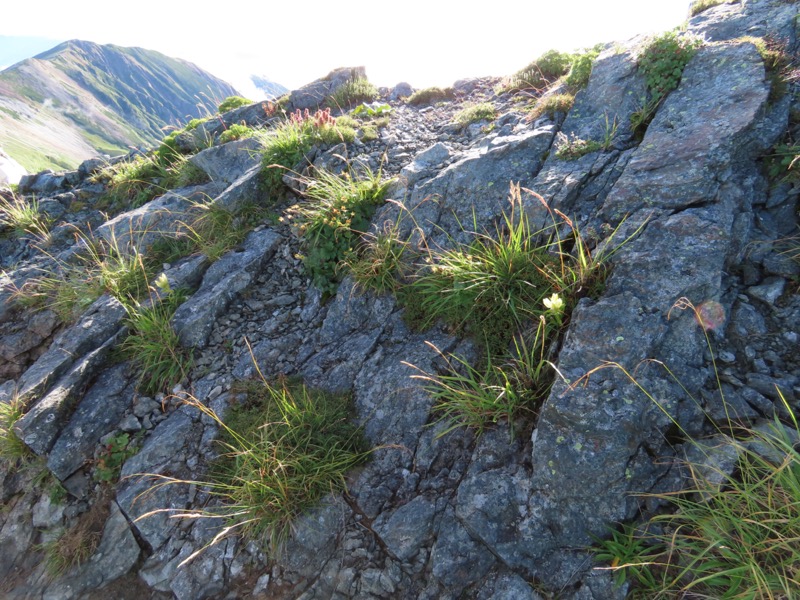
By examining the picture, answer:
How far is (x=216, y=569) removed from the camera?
4176mm

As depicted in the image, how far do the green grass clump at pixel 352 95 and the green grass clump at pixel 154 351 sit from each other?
872 centimetres

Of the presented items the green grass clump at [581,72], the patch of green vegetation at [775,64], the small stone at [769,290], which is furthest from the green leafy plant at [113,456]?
the patch of green vegetation at [775,64]

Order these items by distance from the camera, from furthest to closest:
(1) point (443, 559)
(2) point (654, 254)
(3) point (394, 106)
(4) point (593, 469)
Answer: (3) point (394, 106)
(2) point (654, 254)
(1) point (443, 559)
(4) point (593, 469)

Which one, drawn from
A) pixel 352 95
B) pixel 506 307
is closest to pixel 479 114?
pixel 352 95

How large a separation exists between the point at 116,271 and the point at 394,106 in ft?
27.7

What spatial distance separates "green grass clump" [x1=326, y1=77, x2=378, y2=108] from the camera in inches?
478

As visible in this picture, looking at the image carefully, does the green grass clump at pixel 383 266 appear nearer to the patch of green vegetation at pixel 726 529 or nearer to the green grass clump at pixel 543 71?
the patch of green vegetation at pixel 726 529

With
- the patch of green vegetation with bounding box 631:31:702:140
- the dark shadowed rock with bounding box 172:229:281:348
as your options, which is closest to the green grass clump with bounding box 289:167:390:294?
the dark shadowed rock with bounding box 172:229:281:348

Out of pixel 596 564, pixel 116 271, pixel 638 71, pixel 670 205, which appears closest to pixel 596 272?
pixel 670 205

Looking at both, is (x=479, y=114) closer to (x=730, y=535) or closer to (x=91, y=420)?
(x=730, y=535)

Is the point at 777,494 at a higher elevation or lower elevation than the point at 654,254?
lower

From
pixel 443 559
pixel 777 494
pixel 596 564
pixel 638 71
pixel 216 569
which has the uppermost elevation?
pixel 638 71

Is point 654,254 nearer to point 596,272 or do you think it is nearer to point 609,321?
point 596,272

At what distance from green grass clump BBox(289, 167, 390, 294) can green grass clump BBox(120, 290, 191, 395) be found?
2343mm
